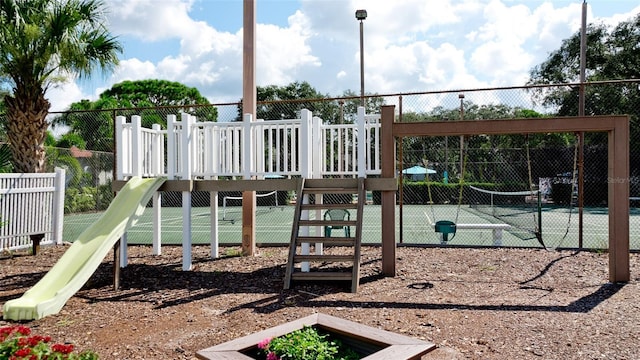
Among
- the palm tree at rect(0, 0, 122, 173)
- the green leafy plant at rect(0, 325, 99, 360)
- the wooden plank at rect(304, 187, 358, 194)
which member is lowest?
the green leafy plant at rect(0, 325, 99, 360)

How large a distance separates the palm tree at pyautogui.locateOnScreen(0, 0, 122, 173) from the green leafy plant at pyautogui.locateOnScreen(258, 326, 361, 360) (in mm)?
8420

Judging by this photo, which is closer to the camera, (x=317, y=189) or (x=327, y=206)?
(x=327, y=206)

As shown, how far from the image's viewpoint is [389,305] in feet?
17.0

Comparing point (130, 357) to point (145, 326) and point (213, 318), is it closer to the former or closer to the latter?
point (145, 326)

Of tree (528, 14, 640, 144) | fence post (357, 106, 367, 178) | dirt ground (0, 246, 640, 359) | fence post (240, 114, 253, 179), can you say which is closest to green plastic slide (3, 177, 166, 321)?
dirt ground (0, 246, 640, 359)

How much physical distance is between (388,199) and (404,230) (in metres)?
7.60

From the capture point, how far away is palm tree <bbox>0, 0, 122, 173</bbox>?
8891mm

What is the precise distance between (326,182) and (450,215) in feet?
39.0

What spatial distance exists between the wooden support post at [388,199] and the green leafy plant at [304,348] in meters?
3.65

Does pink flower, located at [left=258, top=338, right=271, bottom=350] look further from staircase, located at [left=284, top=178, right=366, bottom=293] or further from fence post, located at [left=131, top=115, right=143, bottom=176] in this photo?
fence post, located at [left=131, top=115, right=143, bottom=176]

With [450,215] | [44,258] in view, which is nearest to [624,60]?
[450,215]

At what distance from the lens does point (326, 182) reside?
271 inches

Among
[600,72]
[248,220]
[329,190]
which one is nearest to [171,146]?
[248,220]

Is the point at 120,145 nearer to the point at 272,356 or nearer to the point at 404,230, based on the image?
the point at 272,356
